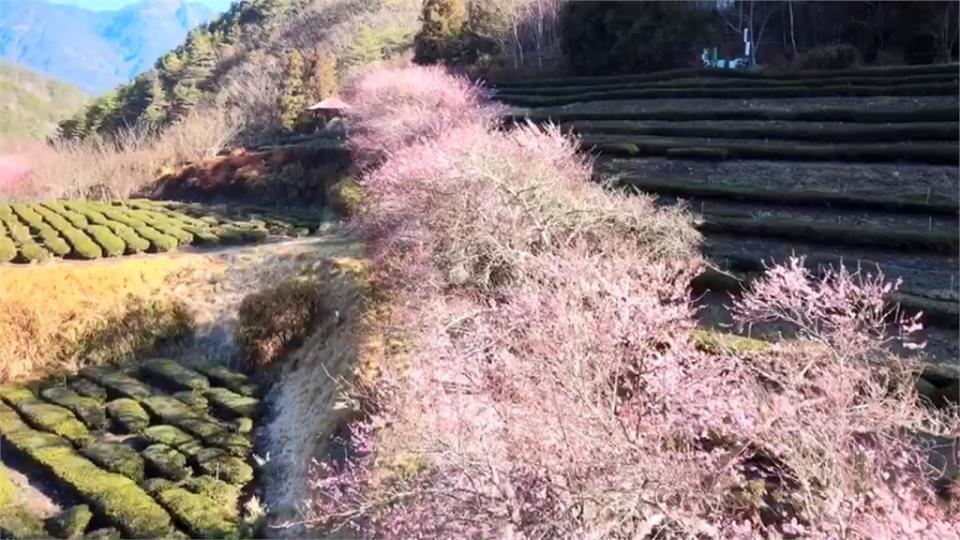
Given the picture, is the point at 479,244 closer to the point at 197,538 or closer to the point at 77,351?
the point at 197,538

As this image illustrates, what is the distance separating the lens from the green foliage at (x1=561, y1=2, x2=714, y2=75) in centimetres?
2906

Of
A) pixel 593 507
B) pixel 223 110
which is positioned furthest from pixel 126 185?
pixel 593 507

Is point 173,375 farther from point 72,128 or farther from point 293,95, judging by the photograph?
point 72,128

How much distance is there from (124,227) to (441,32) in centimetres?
2050

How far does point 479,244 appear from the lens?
11.5 meters

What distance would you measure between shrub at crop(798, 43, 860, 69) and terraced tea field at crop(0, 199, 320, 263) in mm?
17470

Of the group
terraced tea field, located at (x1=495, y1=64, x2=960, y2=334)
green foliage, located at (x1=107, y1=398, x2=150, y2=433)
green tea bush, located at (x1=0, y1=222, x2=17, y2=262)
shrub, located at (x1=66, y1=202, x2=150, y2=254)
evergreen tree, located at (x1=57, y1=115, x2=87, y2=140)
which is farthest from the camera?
evergreen tree, located at (x1=57, y1=115, x2=87, y2=140)

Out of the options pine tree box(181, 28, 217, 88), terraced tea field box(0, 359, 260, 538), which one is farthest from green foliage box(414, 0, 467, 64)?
pine tree box(181, 28, 217, 88)

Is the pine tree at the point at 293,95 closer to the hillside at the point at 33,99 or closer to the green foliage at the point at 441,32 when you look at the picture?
the green foliage at the point at 441,32

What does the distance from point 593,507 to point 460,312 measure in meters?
5.06

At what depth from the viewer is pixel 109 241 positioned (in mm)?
21578

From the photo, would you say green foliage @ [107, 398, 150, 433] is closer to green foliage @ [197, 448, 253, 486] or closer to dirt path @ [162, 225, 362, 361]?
green foliage @ [197, 448, 253, 486]

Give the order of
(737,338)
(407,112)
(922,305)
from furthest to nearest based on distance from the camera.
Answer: (407,112) → (922,305) → (737,338)

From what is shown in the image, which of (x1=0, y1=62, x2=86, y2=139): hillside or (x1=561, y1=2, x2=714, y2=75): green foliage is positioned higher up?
(x1=0, y1=62, x2=86, y2=139): hillside
